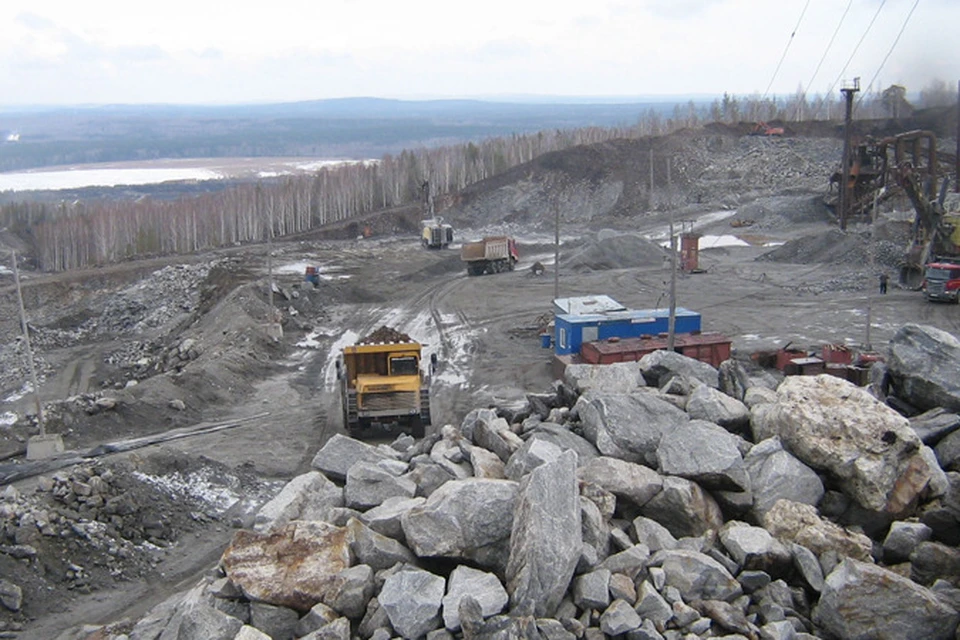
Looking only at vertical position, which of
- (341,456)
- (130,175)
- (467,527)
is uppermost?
(130,175)

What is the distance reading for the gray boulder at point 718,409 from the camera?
12656 mm

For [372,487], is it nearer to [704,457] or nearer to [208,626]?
[208,626]

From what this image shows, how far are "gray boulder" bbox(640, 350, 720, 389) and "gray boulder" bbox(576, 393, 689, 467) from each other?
2.19 metres

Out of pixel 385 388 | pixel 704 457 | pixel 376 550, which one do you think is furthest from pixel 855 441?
pixel 385 388

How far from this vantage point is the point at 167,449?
64.5 feet

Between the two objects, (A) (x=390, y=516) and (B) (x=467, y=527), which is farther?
(A) (x=390, y=516)

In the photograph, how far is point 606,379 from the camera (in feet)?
48.9

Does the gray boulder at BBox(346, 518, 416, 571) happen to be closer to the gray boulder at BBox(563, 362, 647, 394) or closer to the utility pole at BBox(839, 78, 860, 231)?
the gray boulder at BBox(563, 362, 647, 394)

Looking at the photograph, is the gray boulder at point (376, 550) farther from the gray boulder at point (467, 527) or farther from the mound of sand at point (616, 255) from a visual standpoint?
the mound of sand at point (616, 255)

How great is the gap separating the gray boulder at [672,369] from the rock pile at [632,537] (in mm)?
2112

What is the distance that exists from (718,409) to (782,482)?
73.6 inches

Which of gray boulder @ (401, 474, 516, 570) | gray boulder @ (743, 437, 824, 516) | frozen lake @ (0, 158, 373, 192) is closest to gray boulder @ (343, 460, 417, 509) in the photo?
gray boulder @ (401, 474, 516, 570)

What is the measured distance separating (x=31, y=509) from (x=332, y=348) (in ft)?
57.2

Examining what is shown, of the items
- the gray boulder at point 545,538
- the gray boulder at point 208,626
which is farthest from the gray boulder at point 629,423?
the gray boulder at point 208,626
